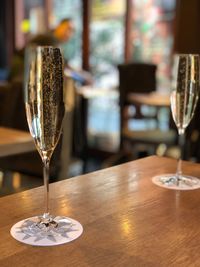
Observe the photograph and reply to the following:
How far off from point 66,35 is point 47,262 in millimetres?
4217

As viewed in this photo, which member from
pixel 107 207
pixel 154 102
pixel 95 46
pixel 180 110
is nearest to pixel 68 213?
pixel 107 207

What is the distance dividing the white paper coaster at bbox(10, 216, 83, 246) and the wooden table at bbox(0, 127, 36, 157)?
0.81m

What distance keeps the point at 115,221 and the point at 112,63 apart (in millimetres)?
3902

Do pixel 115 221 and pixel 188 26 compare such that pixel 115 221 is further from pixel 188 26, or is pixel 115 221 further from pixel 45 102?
pixel 188 26

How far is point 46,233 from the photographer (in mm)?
657

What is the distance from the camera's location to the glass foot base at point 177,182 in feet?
2.98

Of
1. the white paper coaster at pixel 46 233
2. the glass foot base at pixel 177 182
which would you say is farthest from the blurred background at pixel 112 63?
the white paper coaster at pixel 46 233

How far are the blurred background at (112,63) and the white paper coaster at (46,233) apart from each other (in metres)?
1.86

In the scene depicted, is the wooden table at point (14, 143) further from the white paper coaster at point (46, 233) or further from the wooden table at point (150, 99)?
the wooden table at point (150, 99)

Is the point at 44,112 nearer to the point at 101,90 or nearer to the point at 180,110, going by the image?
the point at 180,110

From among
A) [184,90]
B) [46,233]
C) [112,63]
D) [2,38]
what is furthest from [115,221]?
[2,38]

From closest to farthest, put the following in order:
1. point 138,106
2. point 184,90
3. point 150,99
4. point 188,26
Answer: point 184,90 < point 150,99 < point 138,106 < point 188,26

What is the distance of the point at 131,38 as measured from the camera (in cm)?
429

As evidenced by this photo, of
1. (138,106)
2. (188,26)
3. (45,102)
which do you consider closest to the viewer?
(45,102)
